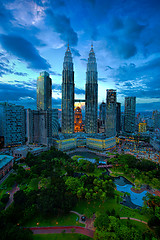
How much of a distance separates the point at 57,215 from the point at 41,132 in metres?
62.1

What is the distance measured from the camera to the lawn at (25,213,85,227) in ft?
94.3

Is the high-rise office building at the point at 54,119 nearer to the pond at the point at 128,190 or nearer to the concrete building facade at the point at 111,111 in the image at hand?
the concrete building facade at the point at 111,111

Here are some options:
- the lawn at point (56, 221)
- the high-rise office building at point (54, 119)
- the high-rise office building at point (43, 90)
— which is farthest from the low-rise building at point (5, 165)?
the high-rise office building at point (43, 90)

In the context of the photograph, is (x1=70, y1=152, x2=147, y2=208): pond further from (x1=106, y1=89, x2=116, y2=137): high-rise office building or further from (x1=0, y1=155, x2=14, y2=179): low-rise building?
(x1=106, y1=89, x2=116, y2=137): high-rise office building

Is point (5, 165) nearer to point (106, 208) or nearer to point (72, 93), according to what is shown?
point (106, 208)

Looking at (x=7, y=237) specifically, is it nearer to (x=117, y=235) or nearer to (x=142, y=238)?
(x=117, y=235)

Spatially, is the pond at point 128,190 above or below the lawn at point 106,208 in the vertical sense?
below

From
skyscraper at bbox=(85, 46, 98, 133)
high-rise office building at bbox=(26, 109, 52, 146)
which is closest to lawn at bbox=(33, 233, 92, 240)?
high-rise office building at bbox=(26, 109, 52, 146)

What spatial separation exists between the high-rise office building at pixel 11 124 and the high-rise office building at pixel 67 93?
1440 inches

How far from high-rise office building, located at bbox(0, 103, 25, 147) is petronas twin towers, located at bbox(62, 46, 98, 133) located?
3730 cm

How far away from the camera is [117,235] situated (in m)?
24.0

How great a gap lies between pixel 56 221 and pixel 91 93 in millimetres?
102682

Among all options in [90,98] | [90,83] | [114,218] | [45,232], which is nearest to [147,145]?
[90,98]

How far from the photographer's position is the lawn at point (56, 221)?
28734 mm
